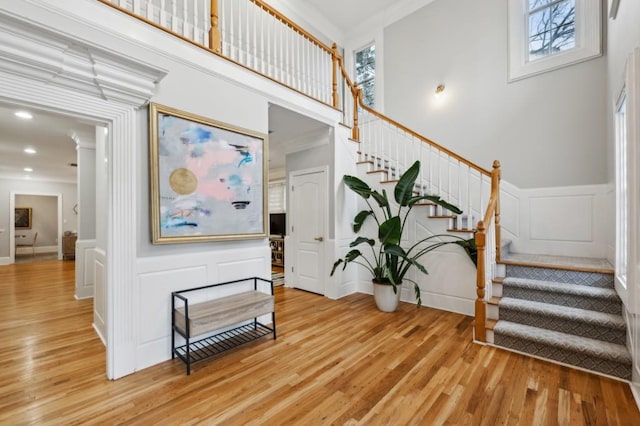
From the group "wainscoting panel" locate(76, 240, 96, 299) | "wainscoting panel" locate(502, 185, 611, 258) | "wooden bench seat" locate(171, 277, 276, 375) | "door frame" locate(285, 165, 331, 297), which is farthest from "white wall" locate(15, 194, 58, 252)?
"wainscoting panel" locate(502, 185, 611, 258)

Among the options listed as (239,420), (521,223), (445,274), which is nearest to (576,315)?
(445,274)

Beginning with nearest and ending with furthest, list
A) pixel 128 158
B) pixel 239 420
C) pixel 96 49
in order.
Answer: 1. pixel 239 420
2. pixel 96 49
3. pixel 128 158

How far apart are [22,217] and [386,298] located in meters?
13.2

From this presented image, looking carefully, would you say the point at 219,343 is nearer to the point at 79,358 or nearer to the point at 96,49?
the point at 79,358

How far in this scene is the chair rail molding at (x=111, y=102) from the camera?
1810 millimetres

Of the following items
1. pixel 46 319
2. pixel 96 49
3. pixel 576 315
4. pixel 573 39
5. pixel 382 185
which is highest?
pixel 573 39

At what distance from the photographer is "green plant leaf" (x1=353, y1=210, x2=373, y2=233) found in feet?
13.6

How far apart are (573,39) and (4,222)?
44.8ft

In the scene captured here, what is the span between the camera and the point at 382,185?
4.31m

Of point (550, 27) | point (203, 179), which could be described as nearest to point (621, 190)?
point (550, 27)

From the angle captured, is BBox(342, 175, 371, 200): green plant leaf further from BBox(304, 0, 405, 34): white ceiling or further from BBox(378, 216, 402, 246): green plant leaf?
BBox(304, 0, 405, 34): white ceiling

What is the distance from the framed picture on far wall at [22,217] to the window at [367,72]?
1242cm

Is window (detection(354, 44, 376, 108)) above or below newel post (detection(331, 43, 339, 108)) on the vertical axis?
above

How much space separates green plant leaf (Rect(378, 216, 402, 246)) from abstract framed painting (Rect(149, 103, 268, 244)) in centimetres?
144
